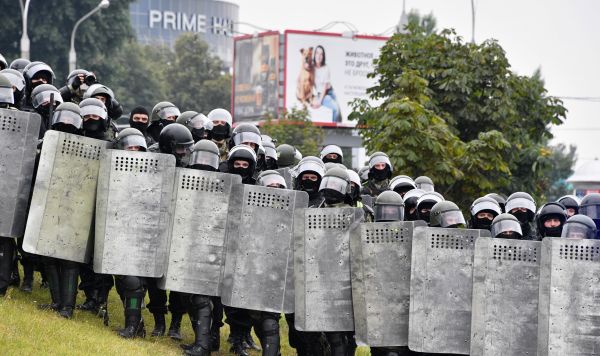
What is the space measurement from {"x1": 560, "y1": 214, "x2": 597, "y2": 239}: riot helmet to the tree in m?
70.4

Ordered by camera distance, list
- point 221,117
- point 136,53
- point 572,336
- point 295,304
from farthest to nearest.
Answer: point 136,53 → point 221,117 → point 295,304 → point 572,336

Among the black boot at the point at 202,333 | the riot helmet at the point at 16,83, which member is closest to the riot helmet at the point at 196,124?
the riot helmet at the point at 16,83

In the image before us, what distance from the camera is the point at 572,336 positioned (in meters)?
12.9

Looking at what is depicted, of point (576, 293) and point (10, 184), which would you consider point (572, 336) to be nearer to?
point (576, 293)

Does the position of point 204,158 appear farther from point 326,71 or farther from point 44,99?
point 326,71

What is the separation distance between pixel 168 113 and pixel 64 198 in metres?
3.25

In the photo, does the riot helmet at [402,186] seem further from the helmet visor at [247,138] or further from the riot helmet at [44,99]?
the riot helmet at [44,99]

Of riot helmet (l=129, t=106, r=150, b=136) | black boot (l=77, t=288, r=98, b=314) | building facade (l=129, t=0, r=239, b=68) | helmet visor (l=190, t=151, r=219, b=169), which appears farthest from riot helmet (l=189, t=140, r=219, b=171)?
building facade (l=129, t=0, r=239, b=68)

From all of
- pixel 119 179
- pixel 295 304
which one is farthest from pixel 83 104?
pixel 295 304

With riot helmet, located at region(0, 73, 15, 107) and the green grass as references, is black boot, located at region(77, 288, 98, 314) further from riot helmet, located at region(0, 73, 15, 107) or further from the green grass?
riot helmet, located at region(0, 73, 15, 107)

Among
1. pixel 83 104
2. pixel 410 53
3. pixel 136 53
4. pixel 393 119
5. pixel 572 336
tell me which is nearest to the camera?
pixel 572 336

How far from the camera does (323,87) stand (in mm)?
73250

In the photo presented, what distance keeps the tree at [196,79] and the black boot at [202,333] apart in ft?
227

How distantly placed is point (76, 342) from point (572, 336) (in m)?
5.02
